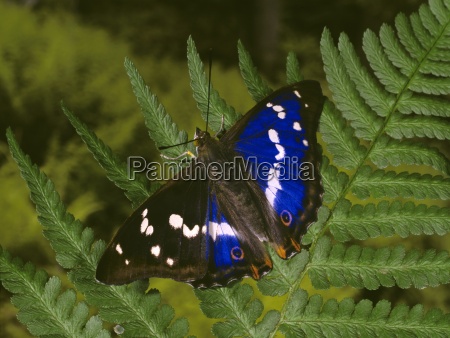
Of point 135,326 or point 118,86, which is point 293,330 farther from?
point 118,86

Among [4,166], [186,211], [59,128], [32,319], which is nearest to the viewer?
[32,319]

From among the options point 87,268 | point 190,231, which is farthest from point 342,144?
point 87,268

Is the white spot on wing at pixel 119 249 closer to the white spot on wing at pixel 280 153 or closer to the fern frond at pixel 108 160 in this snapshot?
the fern frond at pixel 108 160

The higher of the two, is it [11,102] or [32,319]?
[11,102]

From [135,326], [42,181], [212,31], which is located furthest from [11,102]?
[135,326]

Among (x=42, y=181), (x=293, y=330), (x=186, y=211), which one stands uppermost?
(x=42, y=181)

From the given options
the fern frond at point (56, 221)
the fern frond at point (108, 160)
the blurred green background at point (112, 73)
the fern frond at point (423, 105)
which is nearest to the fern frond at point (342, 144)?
the fern frond at point (423, 105)
